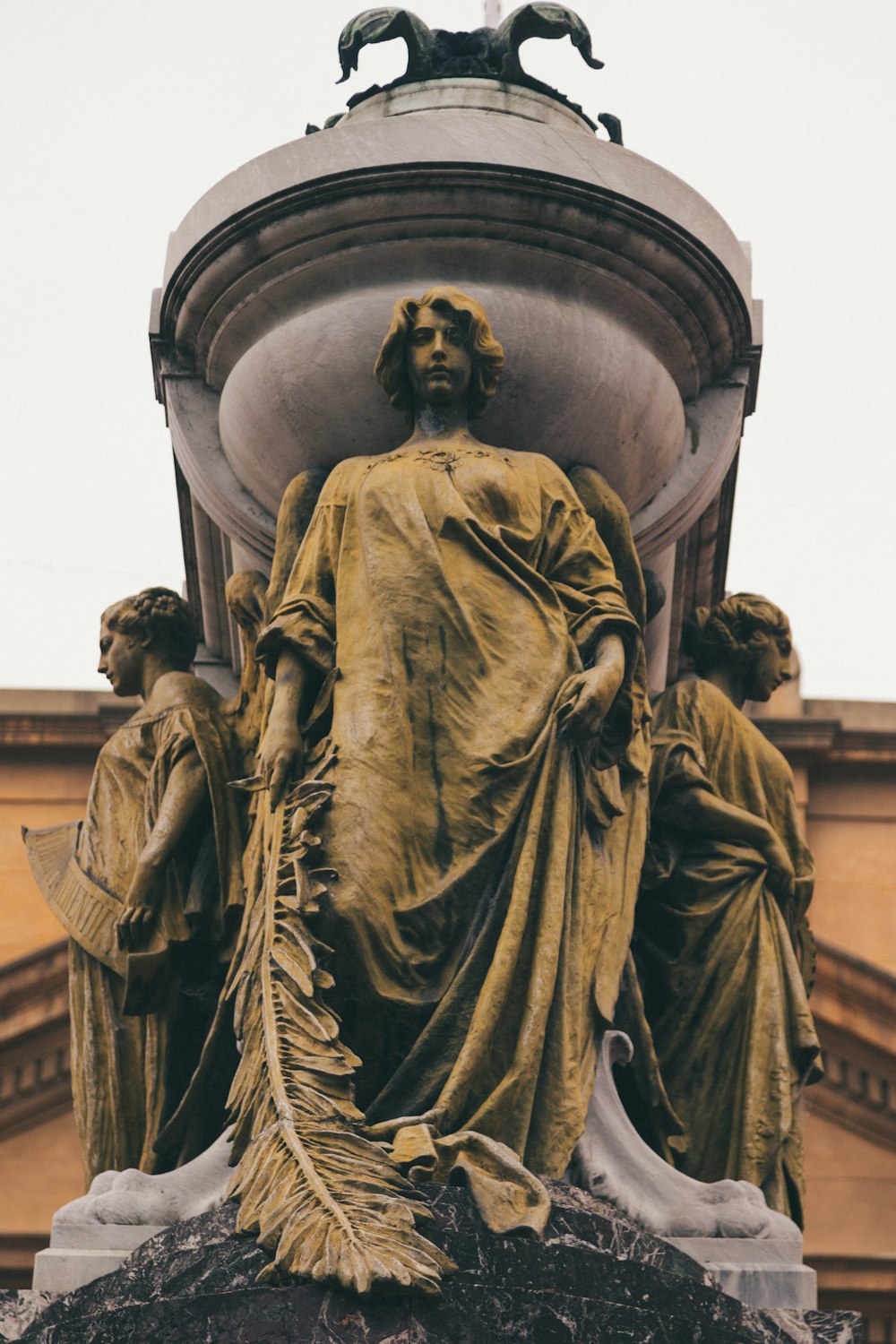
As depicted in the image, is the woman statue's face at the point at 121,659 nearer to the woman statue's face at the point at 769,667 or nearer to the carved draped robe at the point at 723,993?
the carved draped robe at the point at 723,993

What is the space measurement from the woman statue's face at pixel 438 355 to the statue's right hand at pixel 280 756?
4.01 feet

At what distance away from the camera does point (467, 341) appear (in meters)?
9.55

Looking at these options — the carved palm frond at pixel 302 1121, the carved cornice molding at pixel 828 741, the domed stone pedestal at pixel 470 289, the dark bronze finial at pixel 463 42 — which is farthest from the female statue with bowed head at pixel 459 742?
the carved cornice molding at pixel 828 741

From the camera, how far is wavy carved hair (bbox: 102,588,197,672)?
35.1ft

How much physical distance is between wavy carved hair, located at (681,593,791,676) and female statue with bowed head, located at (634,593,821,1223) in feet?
1.12

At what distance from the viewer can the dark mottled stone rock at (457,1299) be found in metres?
7.18

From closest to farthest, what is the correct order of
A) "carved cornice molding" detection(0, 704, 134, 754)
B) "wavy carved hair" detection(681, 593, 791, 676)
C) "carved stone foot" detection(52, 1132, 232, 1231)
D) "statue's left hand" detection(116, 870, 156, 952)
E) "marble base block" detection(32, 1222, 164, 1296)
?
1. "marble base block" detection(32, 1222, 164, 1296)
2. "carved stone foot" detection(52, 1132, 232, 1231)
3. "statue's left hand" detection(116, 870, 156, 952)
4. "wavy carved hair" detection(681, 593, 791, 676)
5. "carved cornice molding" detection(0, 704, 134, 754)

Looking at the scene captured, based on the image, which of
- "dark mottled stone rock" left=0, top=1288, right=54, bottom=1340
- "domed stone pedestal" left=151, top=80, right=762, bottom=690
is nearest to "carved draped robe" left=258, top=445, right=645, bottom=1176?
"domed stone pedestal" left=151, top=80, right=762, bottom=690

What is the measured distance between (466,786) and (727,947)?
1.64 meters

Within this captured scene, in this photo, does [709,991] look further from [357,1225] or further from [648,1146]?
[357,1225]

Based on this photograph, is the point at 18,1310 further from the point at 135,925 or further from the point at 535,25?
the point at 535,25

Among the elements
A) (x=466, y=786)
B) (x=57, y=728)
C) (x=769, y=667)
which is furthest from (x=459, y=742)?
(x=57, y=728)

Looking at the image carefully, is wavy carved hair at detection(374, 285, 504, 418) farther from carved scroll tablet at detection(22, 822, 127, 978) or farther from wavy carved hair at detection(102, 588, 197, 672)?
carved scroll tablet at detection(22, 822, 127, 978)

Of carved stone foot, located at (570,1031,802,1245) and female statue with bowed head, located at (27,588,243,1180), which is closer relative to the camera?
carved stone foot, located at (570,1031,802,1245)
